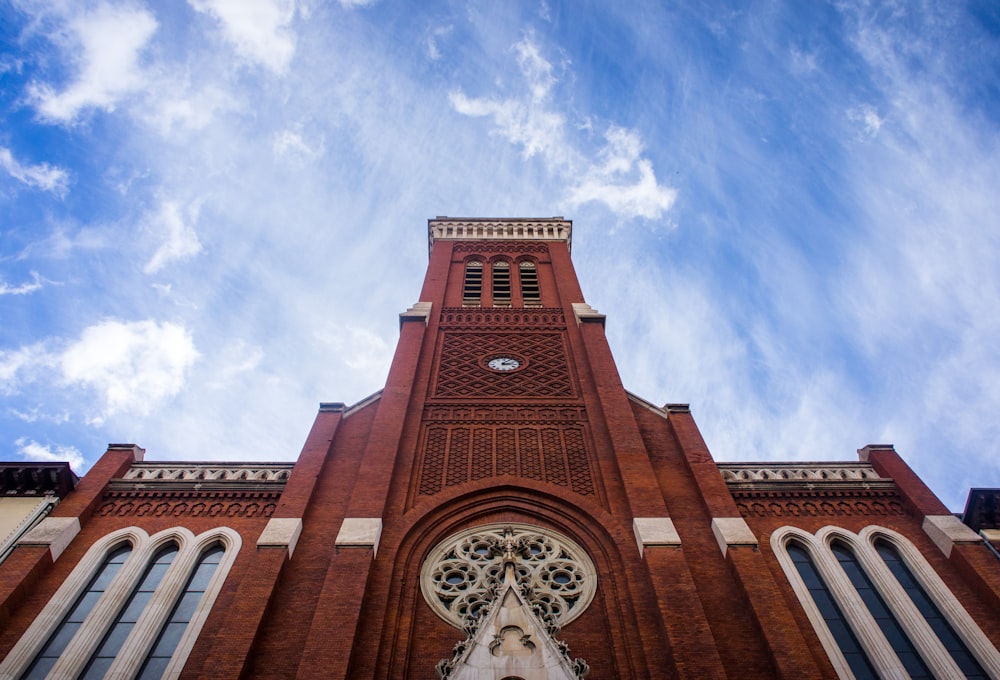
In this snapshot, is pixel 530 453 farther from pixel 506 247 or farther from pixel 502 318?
pixel 506 247

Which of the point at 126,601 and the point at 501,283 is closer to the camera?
the point at 126,601

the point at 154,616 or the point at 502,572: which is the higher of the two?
the point at 502,572

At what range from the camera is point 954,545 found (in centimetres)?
1406

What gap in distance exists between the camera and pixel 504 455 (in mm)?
16828

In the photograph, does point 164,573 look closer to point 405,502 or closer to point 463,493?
point 405,502

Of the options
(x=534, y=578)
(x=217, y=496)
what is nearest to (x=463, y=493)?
(x=534, y=578)

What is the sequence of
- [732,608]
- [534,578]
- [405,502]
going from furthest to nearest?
1. [405,502]
2. [534,578]
3. [732,608]

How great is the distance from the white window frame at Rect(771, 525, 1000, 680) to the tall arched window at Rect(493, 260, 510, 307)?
1365 cm

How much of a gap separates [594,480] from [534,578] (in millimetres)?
2994

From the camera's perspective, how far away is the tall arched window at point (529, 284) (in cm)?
2608

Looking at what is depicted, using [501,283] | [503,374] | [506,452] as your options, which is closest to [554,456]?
[506,452]

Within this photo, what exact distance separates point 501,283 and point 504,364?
7.39m

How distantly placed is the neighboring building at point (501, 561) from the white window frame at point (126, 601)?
0.04 m

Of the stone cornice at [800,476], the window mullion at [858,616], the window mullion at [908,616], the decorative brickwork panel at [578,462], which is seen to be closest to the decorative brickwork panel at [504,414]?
the decorative brickwork panel at [578,462]
